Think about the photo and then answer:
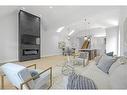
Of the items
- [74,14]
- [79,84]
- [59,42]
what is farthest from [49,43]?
[79,84]

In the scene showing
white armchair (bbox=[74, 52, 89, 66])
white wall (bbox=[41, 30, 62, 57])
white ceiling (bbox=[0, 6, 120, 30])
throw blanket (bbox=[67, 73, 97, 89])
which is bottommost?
white armchair (bbox=[74, 52, 89, 66])

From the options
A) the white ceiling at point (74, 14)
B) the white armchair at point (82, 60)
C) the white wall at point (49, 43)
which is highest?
the white ceiling at point (74, 14)

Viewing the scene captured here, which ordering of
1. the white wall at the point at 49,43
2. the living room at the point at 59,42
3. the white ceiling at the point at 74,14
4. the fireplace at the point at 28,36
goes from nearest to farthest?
1. the living room at the point at 59,42
2. the white ceiling at the point at 74,14
3. the fireplace at the point at 28,36
4. the white wall at the point at 49,43

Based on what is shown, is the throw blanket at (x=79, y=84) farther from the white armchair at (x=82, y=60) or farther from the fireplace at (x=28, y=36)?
the fireplace at (x=28, y=36)

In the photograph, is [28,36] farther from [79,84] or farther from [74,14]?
[79,84]

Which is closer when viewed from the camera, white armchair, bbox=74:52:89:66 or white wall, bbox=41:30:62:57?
white armchair, bbox=74:52:89:66

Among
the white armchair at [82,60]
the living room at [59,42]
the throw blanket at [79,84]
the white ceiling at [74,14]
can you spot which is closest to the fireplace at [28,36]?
the living room at [59,42]

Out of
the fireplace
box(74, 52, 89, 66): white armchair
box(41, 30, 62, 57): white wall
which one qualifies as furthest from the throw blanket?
box(41, 30, 62, 57): white wall

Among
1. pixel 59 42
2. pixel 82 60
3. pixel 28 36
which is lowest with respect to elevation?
pixel 82 60

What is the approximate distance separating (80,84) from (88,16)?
5.56 metres

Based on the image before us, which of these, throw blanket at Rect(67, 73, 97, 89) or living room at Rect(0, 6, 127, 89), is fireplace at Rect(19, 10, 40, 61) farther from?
throw blanket at Rect(67, 73, 97, 89)

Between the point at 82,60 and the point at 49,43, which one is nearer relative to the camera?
the point at 82,60

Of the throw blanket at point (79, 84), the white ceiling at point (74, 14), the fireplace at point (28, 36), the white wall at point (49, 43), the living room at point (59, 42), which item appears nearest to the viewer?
the throw blanket at point (79, 84)

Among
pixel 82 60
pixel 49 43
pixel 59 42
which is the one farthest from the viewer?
pixel 49 43
